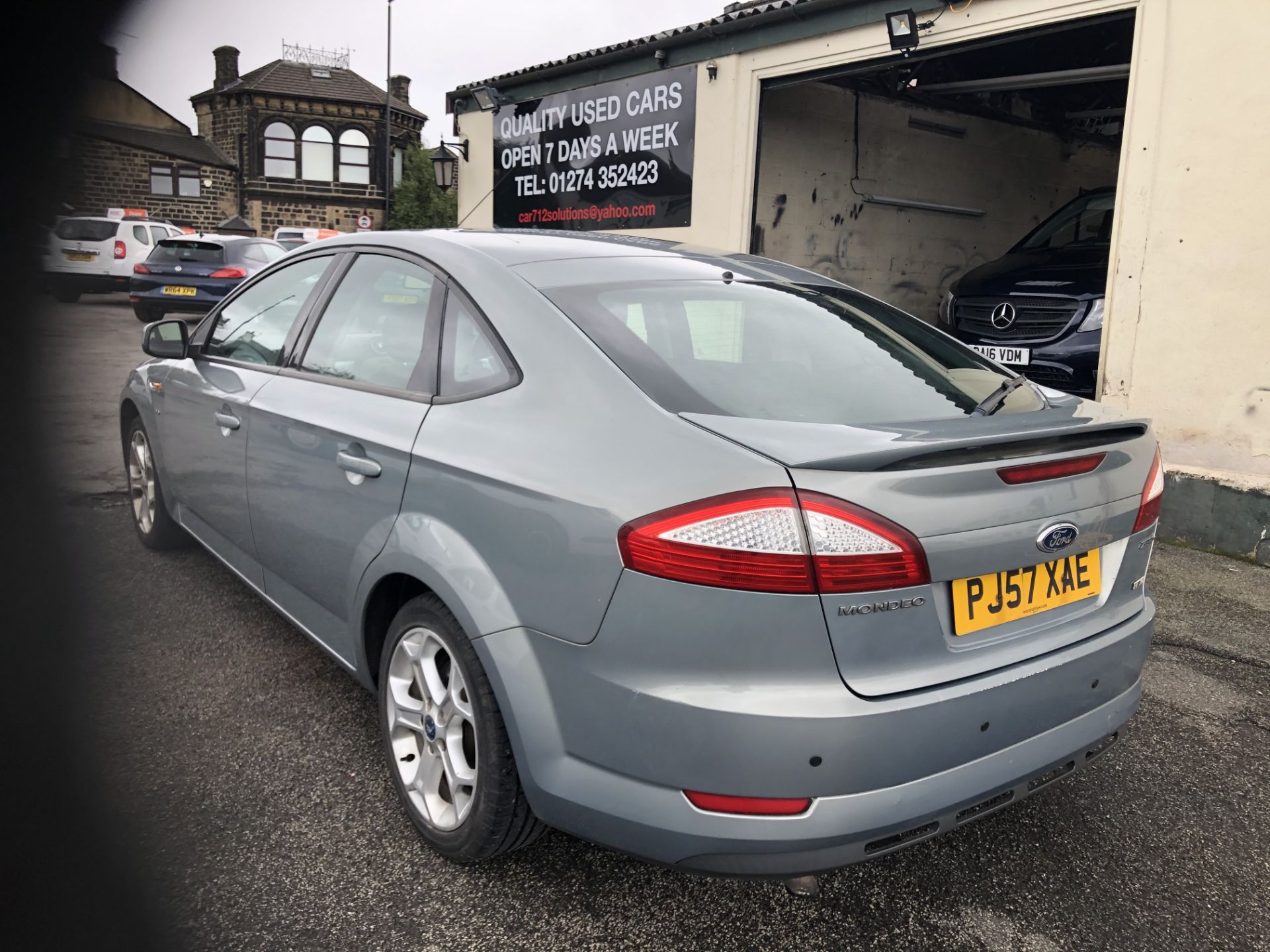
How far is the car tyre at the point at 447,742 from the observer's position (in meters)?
2.04

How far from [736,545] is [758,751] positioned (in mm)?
367

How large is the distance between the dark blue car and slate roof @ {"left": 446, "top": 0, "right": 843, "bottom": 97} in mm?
7057

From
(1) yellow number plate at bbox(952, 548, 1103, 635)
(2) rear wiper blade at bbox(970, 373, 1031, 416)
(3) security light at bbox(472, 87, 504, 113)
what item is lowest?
(1) yellow number plate at bbox(952, 548, 1103, 635)

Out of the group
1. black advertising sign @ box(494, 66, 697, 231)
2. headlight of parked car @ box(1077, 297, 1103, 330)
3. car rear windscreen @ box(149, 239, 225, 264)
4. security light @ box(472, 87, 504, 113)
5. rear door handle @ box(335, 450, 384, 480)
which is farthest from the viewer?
car rear windscreen @ box(149, 239, 225, 264)

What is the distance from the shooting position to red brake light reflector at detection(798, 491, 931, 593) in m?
1.66

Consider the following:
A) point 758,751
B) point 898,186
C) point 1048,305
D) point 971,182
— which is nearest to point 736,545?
point 758,751

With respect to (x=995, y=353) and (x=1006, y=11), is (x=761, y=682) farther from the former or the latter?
(x=1006, y=11)

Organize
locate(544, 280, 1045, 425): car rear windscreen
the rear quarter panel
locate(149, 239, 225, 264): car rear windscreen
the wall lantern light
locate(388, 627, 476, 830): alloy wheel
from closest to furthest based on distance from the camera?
the rear quarter panel → locate(544, 280, 1045, 425): car rear windscreen → locate(388, 627, 476, 830): alloy wheel → the wall lantern light → locate(149, 239, 225, 264): car rear windscreen

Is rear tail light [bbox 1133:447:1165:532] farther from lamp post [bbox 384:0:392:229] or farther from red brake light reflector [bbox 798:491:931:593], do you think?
lamp post [bbox 384:0:392:229]

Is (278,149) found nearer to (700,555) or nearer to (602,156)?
(602,156)

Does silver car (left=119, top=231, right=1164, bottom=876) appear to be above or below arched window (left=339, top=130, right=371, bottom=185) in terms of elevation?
below

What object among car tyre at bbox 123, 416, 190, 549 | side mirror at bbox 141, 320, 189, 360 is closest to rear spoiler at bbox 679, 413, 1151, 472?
side mirror at bbox 141, 320, 189, 360

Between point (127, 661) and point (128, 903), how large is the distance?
141 cm

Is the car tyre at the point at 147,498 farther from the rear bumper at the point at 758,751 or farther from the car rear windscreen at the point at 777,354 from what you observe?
the rear bumper at the point at 758,751
